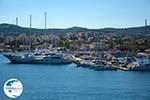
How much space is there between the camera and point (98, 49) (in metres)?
33.4

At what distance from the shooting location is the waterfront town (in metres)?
21.1

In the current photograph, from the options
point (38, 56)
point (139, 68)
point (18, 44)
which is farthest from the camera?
point (18, 44)

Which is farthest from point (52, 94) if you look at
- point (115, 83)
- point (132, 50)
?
point (132, 50)

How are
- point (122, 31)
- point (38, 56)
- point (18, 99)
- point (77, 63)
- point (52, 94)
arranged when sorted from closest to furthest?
point (18, 99) → point (52, 94) → point (77, 63) → point (38, 56) → point (122, 31)

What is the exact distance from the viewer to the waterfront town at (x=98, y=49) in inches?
830

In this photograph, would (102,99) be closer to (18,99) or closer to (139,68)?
(18,99)

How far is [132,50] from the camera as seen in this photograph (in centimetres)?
3494

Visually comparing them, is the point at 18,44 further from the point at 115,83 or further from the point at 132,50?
the point at 115,83

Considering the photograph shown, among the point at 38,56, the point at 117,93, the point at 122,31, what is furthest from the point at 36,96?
the point at 122,31

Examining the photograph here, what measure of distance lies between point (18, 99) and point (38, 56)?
16.7m

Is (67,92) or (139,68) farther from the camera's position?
(139,68)

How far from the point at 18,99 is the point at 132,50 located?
85.8 feet

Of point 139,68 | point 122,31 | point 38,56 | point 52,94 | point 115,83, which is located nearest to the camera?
point 52,94

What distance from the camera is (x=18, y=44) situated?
45.3 meters
